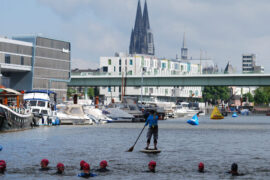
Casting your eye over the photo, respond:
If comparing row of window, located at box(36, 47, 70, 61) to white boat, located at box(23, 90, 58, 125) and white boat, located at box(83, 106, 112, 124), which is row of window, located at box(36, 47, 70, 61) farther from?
white boat, located at box(23, 90, 58, 125)


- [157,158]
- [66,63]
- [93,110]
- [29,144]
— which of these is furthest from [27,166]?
[66,63]

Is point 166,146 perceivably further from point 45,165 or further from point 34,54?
point 34,54

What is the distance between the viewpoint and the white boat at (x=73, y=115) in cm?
7362

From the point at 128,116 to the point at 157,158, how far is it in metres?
60.7

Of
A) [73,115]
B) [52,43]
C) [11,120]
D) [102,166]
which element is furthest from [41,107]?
[52,43]

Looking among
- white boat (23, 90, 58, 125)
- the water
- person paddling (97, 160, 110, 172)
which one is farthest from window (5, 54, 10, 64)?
person paddling (97, 160, 110, 172)

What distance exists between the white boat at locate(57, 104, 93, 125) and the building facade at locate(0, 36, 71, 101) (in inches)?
3452

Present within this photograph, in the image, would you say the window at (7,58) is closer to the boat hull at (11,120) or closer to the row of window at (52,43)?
the row of window at (52,43)

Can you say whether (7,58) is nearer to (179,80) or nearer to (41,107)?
(179,80)

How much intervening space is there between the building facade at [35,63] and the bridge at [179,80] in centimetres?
1440

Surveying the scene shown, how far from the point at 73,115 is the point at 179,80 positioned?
74.2 m

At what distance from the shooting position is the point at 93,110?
85.2 m

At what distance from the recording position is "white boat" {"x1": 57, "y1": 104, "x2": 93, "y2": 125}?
242 ft

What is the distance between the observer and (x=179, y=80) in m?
147
